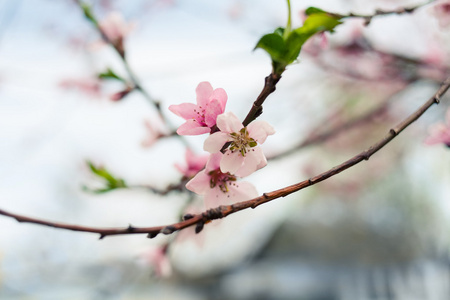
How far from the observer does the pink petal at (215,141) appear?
42 centimetres

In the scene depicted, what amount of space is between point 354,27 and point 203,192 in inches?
59.3

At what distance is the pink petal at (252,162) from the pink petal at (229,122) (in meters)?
0.05

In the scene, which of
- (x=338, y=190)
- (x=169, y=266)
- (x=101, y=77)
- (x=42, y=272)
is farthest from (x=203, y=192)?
(x=338, y=190)

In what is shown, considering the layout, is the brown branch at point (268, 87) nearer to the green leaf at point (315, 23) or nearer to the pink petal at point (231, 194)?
the green leaf at point (315, 23)

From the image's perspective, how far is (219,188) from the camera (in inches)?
19.9

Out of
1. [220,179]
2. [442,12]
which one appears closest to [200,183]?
[220,179]

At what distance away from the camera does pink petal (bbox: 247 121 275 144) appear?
1.40 ft

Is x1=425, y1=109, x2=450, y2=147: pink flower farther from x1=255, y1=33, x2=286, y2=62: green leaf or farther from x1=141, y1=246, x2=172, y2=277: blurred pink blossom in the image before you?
x1=141, y1=246, x2=172, y2=277: blurred pink blossom

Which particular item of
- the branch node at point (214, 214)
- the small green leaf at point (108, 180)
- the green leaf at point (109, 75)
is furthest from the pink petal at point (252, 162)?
the green leaf at point (109, 75)

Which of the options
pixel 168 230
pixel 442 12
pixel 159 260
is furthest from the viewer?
pixel 159 260

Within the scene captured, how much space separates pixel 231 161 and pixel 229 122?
0.21ft

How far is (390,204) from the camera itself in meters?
7.29

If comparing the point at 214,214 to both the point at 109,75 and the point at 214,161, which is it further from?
the point at 109,75

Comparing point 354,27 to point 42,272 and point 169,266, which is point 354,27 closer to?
point 169,266
